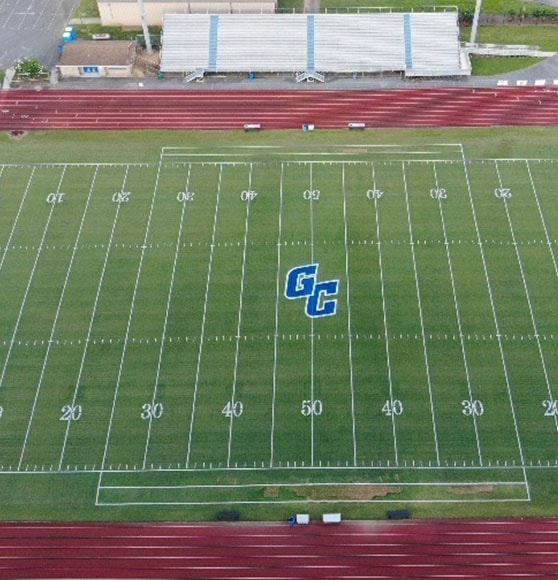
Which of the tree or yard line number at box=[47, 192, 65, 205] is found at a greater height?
the tree

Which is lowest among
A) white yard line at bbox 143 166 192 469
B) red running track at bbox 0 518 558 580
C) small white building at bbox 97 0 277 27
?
red running track at bbox 0 518 558 580

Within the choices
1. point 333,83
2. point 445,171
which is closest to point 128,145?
point 333,83

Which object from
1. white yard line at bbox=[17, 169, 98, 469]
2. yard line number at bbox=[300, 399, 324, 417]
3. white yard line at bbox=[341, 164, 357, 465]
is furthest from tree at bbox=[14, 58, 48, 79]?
yard line number at bbox=[300, 399, 324, 417]

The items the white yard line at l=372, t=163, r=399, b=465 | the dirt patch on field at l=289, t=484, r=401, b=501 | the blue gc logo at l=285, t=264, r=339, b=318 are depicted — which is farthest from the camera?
the blue gc logo at l=285, t=264, r=339, b=318

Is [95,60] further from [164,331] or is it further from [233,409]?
[233,409]

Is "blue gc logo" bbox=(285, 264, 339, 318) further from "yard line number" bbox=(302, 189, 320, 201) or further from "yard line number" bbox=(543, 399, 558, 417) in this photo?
"yard line number" bbox=(543, 399, 558, 417)

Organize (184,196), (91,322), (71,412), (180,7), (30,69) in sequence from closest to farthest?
(71,412), (91,322), (184,196), (30,69), (180,7)

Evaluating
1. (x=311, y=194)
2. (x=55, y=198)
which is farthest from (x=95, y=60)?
(x=311, y=194)
